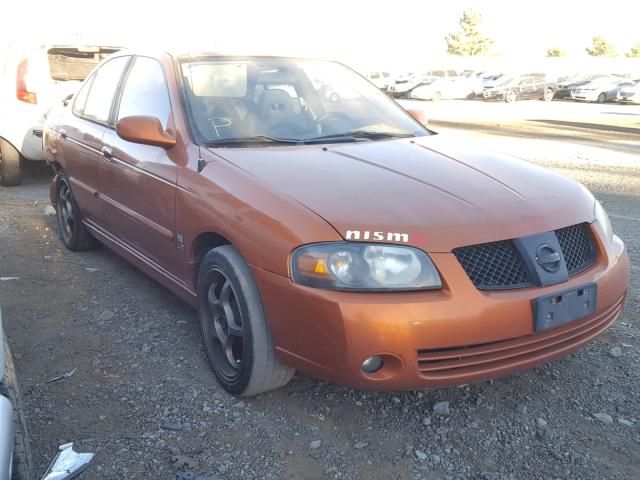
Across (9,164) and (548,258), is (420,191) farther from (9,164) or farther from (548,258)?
(9,164)

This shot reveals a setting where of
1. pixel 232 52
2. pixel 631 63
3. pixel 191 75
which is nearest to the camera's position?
pixel 191 75

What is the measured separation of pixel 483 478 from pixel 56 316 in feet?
9.05

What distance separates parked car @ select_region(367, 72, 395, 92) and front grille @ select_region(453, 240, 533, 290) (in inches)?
1314

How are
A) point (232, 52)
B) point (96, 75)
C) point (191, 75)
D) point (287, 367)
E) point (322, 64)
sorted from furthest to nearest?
1. point (96, 75)
2. point (322, 64)
3. point (232, 52)
4. point (191, 75)
5. point (287, 367)

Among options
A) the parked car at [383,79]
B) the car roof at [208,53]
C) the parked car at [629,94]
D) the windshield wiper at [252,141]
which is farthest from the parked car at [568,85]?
the windshield wiper at [252,141]

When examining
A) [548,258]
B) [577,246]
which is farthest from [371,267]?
[577,246]

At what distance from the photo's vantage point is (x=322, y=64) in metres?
4.16

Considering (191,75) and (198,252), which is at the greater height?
(191,75)

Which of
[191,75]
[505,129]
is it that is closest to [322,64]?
[191,75]

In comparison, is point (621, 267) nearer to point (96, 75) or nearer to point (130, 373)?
point (130, 373)

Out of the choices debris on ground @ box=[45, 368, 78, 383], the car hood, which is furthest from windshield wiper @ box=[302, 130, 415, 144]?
debris on ground @ box=[45, 368, 78, 383]

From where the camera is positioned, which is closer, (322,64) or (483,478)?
(483,478)

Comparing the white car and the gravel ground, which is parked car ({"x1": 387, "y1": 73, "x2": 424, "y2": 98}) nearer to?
the white car

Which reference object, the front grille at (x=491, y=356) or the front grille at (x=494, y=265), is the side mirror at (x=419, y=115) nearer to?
the front grille at (x=494, y=265)
